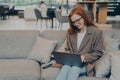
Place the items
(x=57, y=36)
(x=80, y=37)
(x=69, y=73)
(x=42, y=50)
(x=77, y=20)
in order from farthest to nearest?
(x=57, y=36), (x=42, y=50), (x=80, y=37), (x=77, y=20), (x=69, y=73)


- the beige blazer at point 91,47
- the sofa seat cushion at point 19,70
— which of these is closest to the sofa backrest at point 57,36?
the sofa seat cushion at point 19,70

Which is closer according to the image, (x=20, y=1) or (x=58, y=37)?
(x=58, y=37)

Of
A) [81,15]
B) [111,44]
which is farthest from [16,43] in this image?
[111,44]

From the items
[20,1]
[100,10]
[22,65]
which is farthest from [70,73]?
[20,1]

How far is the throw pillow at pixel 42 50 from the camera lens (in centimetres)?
364

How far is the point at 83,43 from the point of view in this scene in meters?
3.21

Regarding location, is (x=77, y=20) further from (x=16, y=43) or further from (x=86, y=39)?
(x=16, y=43)

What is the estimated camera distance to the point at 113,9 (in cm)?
1767

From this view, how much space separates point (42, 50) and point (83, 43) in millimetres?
742

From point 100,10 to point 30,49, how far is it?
8.32 meters

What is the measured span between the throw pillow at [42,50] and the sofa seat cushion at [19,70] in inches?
5.2

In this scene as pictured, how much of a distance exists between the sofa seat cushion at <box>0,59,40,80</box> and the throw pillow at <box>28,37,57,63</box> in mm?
132

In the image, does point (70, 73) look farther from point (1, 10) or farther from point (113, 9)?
point (113, 9)

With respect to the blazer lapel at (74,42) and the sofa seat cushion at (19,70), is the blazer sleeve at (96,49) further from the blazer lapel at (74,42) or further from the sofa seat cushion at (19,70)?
the sofa seat cushion at (19,70)
